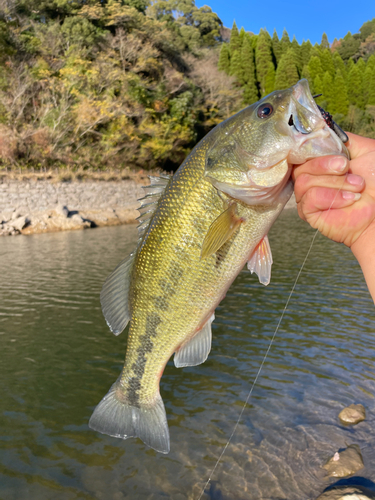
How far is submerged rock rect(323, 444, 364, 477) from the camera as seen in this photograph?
475 cm

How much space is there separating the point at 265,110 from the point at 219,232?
697mm

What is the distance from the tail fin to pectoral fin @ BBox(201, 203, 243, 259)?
119 centimetres

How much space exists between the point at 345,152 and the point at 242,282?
11.7 m

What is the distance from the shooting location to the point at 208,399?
6465 mm

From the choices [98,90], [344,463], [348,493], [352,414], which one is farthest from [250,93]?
[348,493]

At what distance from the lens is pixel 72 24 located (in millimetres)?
39625

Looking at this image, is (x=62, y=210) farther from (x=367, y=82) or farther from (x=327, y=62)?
(x=327, y=62)

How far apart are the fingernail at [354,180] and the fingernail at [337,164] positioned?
0.08 meters

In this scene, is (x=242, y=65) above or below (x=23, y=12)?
above

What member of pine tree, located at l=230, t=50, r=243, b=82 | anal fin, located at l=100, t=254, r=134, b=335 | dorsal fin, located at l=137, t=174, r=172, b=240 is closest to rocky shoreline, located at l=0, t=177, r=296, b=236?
anal fin, located at l=100, t=254, r=134, b=335

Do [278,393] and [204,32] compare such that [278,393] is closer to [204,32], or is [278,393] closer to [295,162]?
[295,162]

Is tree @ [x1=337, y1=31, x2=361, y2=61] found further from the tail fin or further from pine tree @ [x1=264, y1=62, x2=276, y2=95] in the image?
the tail fin

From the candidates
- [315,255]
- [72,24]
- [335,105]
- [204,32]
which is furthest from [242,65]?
[315,255]

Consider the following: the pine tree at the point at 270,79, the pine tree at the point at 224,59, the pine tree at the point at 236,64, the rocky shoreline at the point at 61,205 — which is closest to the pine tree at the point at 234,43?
the pine tree at the point at 224,59
